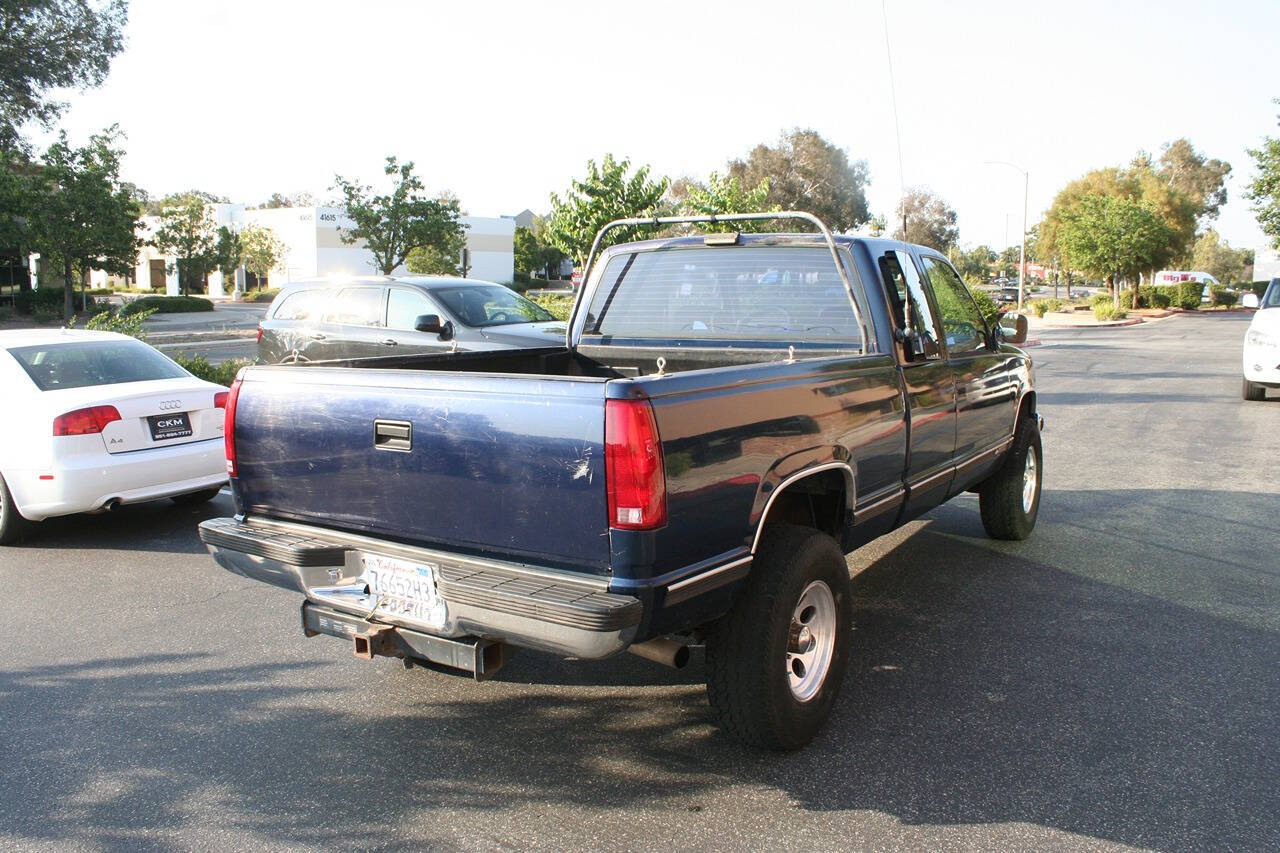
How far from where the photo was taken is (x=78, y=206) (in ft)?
116

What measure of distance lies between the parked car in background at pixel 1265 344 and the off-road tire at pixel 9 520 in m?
14.1

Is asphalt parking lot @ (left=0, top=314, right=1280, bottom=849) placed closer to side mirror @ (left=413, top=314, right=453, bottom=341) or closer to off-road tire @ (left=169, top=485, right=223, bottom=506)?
off-road tire @ (left=169, top=485, right=223, bottom=506)

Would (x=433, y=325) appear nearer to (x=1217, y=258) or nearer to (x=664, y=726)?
(x=664, y=726)

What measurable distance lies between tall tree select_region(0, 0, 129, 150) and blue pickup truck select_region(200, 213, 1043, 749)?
137 feet

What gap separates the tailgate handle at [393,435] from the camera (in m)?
3.62

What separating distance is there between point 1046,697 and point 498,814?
2.41m

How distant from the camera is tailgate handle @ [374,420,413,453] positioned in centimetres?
362

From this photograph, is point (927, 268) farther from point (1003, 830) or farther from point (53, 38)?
point (53, 38)

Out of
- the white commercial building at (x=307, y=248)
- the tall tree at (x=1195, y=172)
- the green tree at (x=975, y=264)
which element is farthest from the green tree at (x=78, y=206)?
the tall tree at (x=1195, y=172)

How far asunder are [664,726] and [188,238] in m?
57.7

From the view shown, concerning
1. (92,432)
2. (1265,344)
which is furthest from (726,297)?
(1265,344)

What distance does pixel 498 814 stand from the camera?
347 centimetres

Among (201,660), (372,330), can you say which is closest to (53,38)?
(372,330)

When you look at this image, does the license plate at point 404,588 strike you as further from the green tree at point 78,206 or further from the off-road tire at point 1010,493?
the green tree at point 78,206
